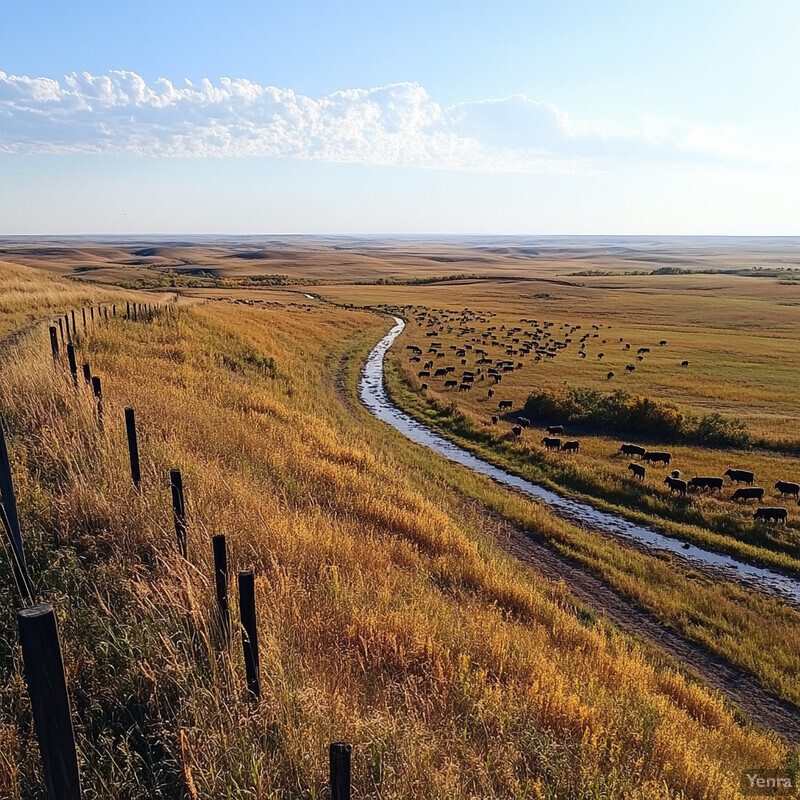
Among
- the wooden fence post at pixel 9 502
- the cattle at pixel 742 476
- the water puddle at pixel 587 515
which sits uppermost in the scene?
the wooden fence post at pixel 9 502

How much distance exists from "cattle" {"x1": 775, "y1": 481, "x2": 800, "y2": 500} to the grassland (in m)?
11.4

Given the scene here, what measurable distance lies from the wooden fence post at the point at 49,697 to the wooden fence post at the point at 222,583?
2.31 metres

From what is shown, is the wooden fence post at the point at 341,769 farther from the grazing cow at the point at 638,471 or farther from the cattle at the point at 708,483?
the grazing cow at the point at 638,471

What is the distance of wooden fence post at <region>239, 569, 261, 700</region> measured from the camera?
167 inches

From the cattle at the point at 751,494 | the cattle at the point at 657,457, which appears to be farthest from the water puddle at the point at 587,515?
the cattle at the point at 657,457

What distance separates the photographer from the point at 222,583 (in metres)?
5.11

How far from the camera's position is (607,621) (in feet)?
37.2

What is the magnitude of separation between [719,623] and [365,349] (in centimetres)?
3781

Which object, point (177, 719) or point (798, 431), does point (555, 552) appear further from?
point (798, 431)

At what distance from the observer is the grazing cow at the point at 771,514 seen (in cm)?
1703

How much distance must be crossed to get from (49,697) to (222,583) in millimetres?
2662

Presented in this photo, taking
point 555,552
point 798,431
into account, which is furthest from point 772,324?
point 555,552

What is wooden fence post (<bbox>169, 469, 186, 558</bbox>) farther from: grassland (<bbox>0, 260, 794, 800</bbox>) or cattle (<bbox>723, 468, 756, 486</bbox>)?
cattle (<bbox>723, 468, 756, 486</bbox>)

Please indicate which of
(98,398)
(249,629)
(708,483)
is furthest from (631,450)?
(249,629)
